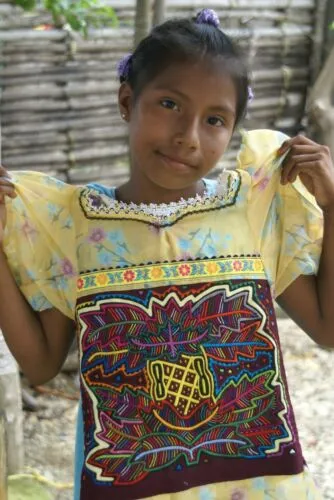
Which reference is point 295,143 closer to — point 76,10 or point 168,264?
point 168,264

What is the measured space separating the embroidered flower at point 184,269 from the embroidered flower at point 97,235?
15 cm

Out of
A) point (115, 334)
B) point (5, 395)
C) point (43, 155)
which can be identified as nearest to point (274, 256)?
point (115, 334)

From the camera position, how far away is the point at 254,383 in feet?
4.10

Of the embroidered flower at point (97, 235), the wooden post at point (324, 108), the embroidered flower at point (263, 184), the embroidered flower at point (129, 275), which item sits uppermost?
the embroidered flower at point (263, 184)

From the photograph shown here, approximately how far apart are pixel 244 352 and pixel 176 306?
149 mm

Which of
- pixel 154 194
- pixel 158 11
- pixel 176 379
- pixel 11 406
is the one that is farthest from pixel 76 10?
pixel 176 379

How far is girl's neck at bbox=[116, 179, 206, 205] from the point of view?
134cm

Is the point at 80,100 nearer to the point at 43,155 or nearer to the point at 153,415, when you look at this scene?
the point at 43,155

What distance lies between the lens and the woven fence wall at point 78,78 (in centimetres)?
456

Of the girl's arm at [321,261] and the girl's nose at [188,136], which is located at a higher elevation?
the girl's nose at [188,136]

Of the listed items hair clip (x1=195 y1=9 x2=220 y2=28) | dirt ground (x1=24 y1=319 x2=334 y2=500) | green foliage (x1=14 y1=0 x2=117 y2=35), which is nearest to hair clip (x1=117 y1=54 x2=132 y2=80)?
hair clip (x1=195 y1=9 x2=220 y2=28)

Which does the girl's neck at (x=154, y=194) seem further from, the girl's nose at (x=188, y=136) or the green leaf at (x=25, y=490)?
the green leaf at (x=25, y=490)

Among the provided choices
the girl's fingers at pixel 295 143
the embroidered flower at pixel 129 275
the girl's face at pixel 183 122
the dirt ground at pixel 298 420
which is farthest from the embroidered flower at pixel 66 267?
the dirt ground at pixel 298 420

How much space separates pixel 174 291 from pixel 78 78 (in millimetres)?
3788
